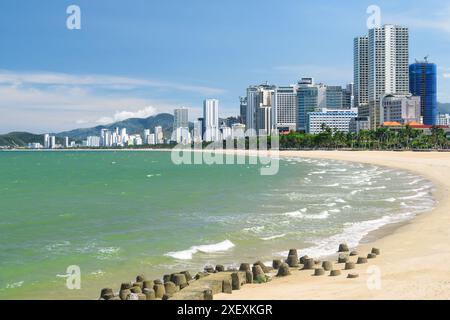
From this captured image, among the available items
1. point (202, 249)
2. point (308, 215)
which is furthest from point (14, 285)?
point (308, 215)

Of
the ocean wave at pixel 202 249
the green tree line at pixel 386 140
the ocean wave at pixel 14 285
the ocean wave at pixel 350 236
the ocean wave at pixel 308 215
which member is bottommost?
the ocean wave at pixel 14 285

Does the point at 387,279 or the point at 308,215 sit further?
the point at 308,215

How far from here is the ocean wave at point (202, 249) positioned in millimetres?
20156

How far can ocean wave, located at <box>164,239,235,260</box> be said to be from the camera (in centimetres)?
2016

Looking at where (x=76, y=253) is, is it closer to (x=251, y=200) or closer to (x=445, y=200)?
(x=251, y=200)

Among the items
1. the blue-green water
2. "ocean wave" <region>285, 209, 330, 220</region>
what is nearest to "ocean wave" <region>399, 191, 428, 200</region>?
the blue-green water

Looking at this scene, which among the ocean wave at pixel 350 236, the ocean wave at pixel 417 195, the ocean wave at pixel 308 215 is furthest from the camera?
the ocean wave at pixel 417 195

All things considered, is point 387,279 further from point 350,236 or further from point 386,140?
point 386,140

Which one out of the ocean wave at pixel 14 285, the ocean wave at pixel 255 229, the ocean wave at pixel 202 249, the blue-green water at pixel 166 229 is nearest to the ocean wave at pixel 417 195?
the blue-green water at pixel 166 229

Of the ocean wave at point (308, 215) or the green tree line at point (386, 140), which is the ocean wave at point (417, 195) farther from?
the green tree line at point (386, 140)

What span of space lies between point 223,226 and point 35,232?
375 inches

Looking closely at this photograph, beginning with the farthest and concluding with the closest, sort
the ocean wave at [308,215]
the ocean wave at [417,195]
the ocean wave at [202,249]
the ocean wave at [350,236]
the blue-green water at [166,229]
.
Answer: the ocean wave at [417,195]
the ocean wave at [308,215]
the ocean wave at [350,236]
the ocean wave at [202,249]
the blue-green water at [166,229]

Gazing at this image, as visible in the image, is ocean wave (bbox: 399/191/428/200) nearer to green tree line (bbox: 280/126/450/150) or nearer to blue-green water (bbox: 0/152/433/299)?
blue-green water (bbox: 0/152/433/299)

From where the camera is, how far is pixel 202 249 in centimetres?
2136
